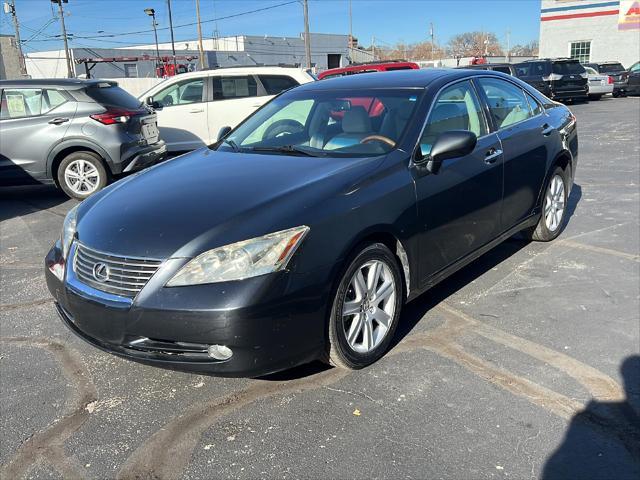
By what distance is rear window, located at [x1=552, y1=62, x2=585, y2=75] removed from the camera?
2178 centimetres

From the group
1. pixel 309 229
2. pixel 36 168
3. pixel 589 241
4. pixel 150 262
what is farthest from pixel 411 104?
pixel 36 168

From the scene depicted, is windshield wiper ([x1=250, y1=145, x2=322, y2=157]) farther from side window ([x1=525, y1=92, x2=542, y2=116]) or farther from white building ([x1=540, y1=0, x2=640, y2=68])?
white building ([x1=540, y1=0, x2=640, y2=68])

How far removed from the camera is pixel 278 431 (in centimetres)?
281

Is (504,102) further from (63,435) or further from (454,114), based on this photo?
(63,435)

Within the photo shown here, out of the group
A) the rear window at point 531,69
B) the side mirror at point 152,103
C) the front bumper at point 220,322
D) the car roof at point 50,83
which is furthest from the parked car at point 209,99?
the rear window at point 531,69

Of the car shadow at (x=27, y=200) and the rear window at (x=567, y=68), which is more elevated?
the rear window at (x=567, y=68)

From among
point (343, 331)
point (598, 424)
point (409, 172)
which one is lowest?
point (598, 424)

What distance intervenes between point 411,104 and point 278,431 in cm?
229

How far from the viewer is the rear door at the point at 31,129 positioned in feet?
26.3

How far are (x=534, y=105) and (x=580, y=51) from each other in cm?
3670

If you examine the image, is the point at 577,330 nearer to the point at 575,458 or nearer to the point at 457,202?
the point at 457,202

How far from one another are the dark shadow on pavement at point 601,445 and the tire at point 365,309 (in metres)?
1.11

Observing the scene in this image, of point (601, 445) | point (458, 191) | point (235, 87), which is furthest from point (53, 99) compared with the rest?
point (601, 445)

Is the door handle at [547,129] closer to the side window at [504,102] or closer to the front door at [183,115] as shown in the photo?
the side window at [504,102]
